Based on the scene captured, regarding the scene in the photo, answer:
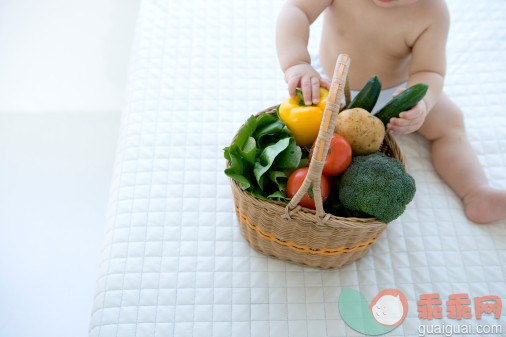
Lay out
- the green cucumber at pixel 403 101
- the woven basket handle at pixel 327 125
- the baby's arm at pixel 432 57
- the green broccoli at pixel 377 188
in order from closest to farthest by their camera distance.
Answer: the woven basket handle at pixel 327 125 < the green broccoli at pixel 377 188 < the green cucumber at pixel 403 101 < the baby's arm at pixel 432 57

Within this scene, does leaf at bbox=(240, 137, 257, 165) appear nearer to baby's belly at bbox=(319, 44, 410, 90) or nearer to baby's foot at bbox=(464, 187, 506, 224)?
baby's belly at bbox=(319, 44, 410, 90)

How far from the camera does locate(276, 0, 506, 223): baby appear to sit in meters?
0.94

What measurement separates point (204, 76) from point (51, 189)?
563mm

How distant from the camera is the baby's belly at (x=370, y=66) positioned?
104cm

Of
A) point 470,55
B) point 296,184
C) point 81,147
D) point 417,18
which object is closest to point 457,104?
point 470,55

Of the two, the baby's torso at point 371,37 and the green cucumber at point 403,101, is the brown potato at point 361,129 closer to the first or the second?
the green cucumber at point 403,101

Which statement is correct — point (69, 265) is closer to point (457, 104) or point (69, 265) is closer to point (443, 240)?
point (443, 240)

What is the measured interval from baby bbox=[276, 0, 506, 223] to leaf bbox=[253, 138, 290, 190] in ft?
0.49

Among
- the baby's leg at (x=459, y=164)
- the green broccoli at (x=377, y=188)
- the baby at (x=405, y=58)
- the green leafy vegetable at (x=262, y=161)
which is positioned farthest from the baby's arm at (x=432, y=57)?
the green leafy vegetable at (x=262, y=161)

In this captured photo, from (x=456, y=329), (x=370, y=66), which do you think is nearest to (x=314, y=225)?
(x=456, y=329)

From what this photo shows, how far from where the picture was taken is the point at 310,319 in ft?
2.80

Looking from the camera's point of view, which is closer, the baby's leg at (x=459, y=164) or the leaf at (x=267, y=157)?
the leaf at (x=267, y=157)

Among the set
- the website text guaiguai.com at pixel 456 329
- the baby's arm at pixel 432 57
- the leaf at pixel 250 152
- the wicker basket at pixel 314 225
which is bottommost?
the website text guaiguai.com at pixel 456 329

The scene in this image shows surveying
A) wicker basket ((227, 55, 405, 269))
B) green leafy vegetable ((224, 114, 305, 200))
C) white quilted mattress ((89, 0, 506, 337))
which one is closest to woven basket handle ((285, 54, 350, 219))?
wicker basket ((227, 55, 405, 269))
